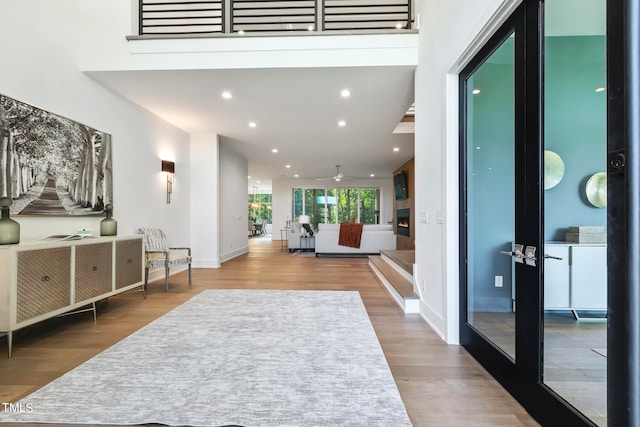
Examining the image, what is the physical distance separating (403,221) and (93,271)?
820 centimetres

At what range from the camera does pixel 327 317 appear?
2.96 meters

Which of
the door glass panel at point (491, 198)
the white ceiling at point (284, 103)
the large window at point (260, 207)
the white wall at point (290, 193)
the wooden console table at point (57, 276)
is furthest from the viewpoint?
the large window at point (260, 207)

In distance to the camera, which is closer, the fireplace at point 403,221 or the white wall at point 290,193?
the fireplace at point 403,221

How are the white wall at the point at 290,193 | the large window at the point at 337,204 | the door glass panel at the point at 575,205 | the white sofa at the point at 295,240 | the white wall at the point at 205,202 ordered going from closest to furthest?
the door glass panel at the point at 575,205, the white wall at the point at 205,202, the white sofa at the point at 295,240, the white wall at the point at 290,193, the large window at the point at 337,204

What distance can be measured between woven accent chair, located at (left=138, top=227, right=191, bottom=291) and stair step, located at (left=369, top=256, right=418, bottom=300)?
3039 mm

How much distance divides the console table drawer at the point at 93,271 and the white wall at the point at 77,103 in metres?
0.58

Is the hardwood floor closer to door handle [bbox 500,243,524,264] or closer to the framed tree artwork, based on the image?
door handle [bbox 500,243,524,264]

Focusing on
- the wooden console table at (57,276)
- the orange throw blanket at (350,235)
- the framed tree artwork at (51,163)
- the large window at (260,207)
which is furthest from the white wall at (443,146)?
the large window at (260,207)

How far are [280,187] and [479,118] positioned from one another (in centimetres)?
1101

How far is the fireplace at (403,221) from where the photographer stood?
8.81 meters

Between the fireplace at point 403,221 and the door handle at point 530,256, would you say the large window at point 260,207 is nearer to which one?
the fireplace at point 403,221

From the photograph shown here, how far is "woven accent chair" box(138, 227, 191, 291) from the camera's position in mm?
4012

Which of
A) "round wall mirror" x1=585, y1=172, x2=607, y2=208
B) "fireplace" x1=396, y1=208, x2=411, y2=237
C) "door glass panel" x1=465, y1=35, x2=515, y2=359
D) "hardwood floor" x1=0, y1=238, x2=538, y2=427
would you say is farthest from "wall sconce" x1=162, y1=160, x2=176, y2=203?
"fireplace" x1=396, y1=208, x2=411, y2=237

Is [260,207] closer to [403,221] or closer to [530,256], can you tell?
[403,221]
